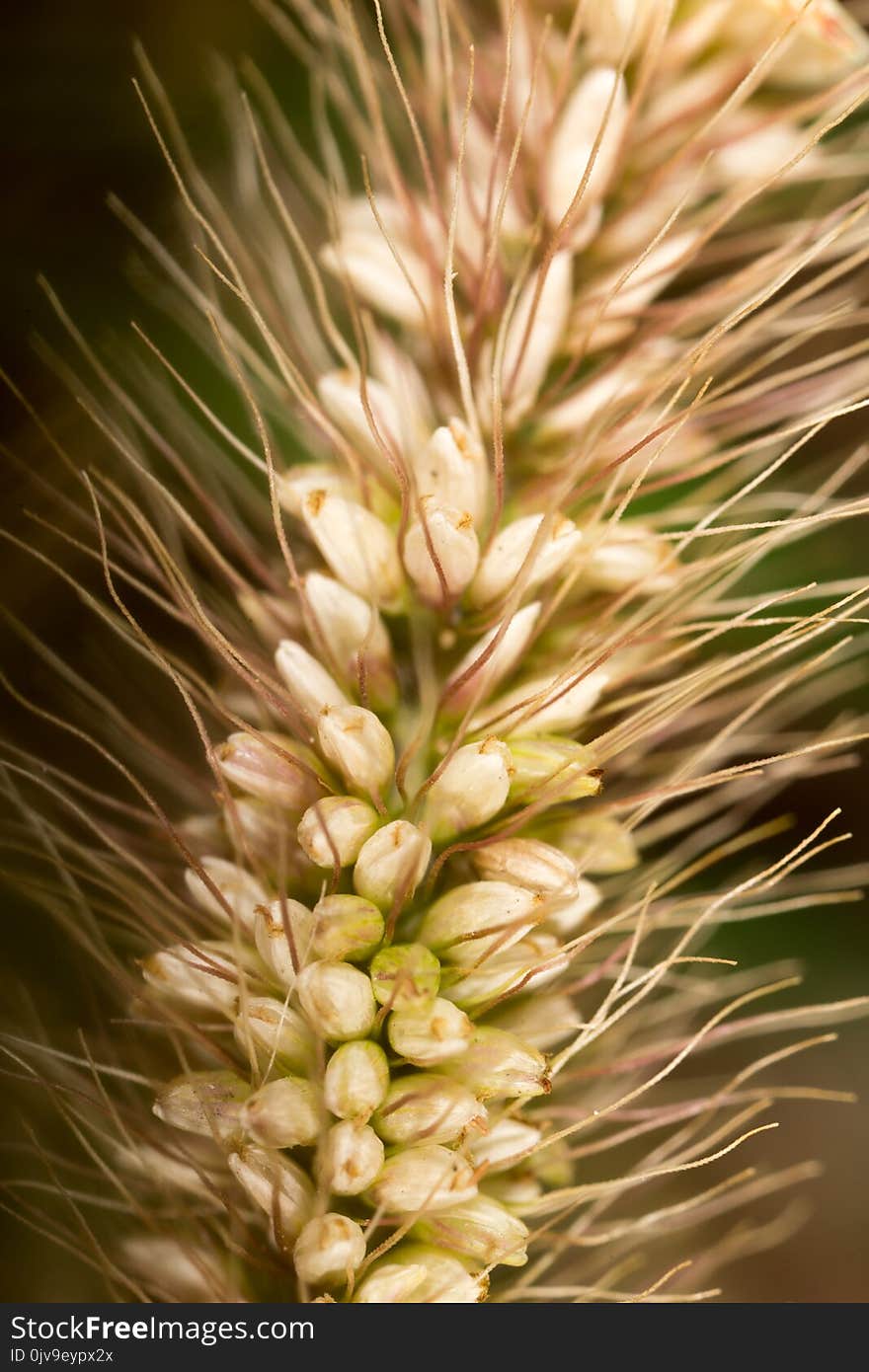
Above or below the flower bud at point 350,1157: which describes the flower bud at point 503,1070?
above

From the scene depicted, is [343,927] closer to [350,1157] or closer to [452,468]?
[350,1157]

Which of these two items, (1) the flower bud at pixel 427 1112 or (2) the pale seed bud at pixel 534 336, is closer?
(1) the flower bud at pixel 427 1112

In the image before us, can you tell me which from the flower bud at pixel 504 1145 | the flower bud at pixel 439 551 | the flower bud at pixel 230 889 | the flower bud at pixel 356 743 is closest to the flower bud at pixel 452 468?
the flower bud at pixel 439 551

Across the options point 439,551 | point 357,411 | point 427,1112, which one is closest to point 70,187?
point 357,411

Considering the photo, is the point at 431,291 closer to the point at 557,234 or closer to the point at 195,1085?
the point at 557,234

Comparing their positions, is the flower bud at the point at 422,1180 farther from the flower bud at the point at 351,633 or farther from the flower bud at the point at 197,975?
the flower bud at the point at 351,633

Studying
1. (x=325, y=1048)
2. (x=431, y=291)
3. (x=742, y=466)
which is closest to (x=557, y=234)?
(x=431, y=291)
